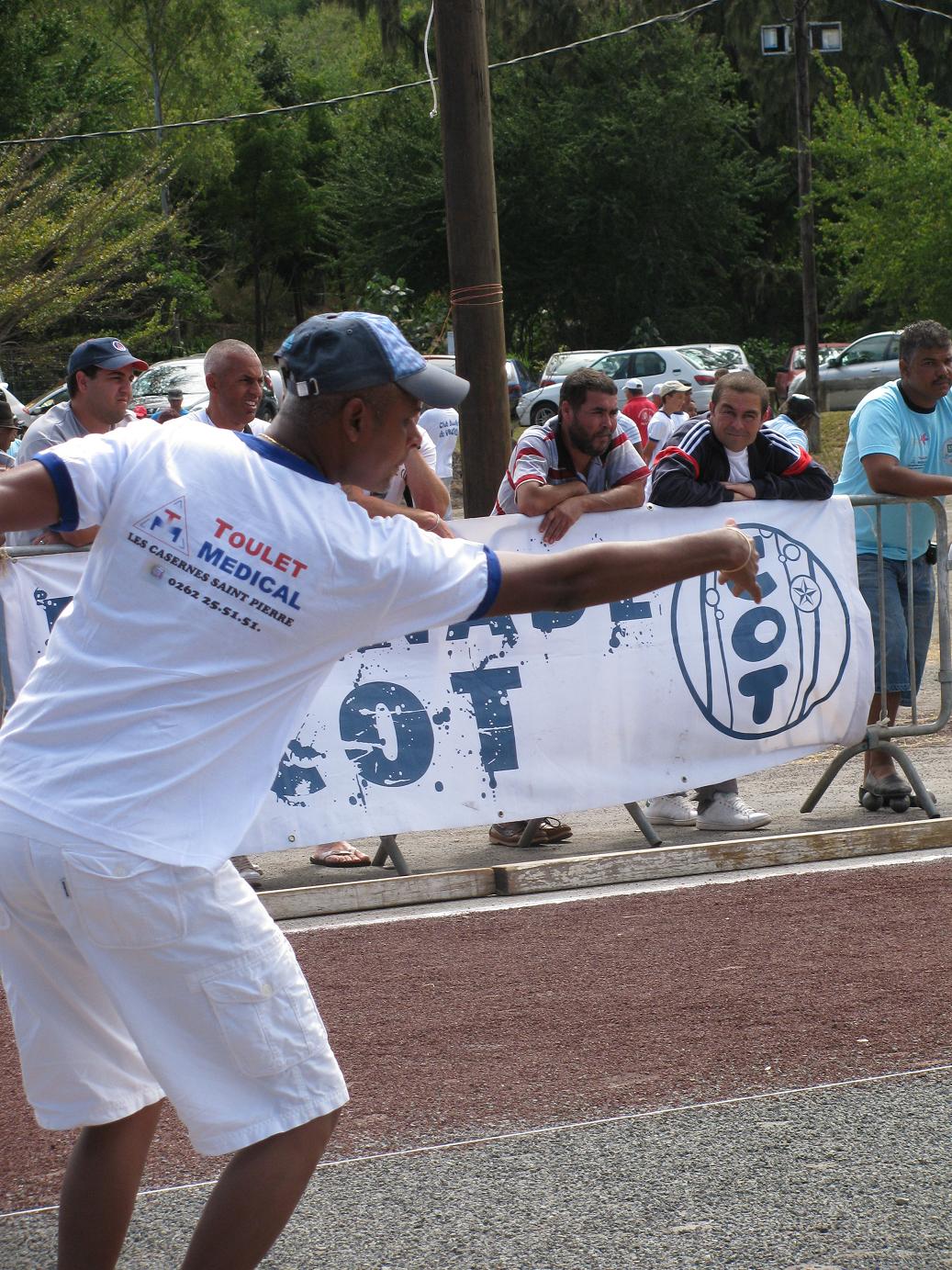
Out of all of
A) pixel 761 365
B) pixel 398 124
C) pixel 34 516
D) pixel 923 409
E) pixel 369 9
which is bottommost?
pixel 761 365

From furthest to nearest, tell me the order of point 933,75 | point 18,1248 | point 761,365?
point 933,75
point 761,365
point 18,1248

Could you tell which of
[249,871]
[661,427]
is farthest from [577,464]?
[661,427]

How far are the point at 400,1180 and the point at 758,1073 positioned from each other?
1.02 m

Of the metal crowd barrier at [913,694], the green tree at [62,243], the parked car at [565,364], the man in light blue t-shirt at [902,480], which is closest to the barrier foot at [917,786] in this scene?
the metal crowd barrier at [913,694]

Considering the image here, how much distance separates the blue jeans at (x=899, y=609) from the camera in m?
7.09

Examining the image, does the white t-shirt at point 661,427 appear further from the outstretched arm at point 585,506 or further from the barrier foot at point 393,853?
the barrier foot at point 393,853

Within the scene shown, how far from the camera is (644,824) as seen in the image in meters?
6.66

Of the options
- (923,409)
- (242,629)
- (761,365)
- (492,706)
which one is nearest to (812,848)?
(492,706)

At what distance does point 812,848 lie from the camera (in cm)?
634

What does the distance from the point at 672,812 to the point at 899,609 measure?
4.53ft

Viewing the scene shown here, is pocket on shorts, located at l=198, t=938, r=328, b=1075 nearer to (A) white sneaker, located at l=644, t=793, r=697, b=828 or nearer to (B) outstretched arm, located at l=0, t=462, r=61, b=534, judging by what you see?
(B) outstretched arm, located at l=0, t=462, r=61, b=534

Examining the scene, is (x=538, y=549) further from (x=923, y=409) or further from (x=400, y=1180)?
(x=400, y=1180)

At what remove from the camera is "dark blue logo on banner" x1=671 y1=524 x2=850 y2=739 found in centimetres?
670

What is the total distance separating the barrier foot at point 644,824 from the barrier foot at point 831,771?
2.86 feet
